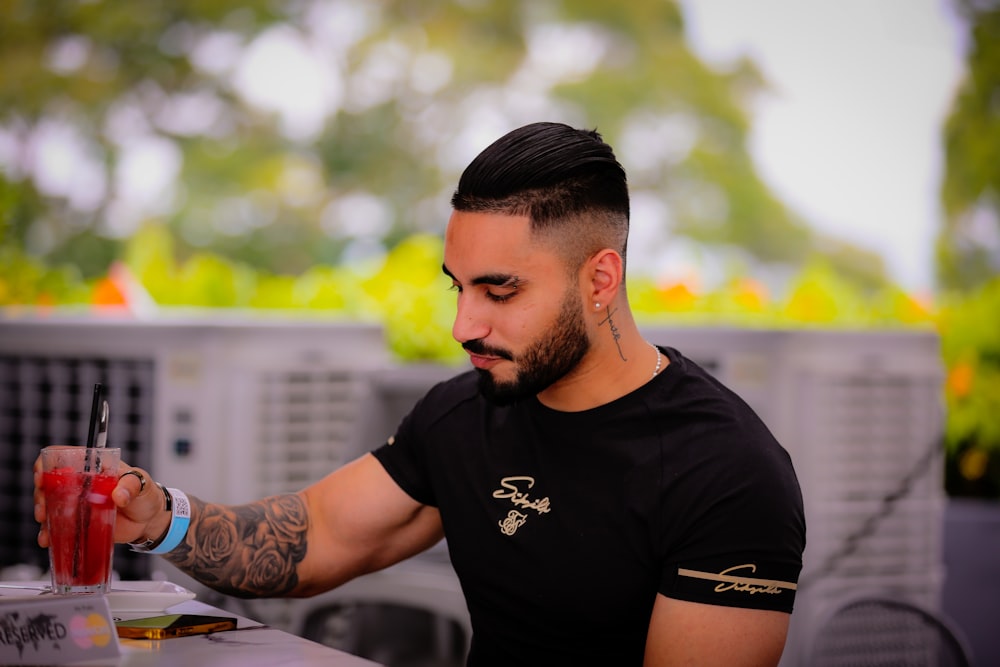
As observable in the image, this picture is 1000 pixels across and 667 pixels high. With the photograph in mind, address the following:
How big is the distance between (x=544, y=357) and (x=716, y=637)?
449 mm

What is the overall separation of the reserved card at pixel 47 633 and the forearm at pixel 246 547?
486mm

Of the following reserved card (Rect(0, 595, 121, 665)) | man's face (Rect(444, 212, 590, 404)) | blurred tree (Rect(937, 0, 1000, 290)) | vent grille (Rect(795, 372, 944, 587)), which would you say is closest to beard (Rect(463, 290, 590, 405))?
man's face (Rect(444, 212, 590, 404))

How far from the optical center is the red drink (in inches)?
57.2

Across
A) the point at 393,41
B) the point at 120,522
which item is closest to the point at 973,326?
the point at 120,522

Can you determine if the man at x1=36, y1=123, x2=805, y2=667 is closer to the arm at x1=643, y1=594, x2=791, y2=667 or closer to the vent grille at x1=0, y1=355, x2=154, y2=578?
the arm at x1=643, y1=594, x2=791, y2=667

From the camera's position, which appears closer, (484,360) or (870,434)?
(484,360)

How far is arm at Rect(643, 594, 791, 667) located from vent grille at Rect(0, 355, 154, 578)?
172 cm

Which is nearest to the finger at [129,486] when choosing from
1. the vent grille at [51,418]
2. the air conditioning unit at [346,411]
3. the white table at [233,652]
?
the white table at [233,652]

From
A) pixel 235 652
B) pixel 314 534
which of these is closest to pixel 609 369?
pixel 314 534

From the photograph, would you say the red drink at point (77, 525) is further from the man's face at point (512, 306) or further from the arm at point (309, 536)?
the man's face at point (512, 306)

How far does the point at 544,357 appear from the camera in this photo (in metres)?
1.62

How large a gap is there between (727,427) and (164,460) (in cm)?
166

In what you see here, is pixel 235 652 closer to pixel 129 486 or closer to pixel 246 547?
pixel 129 486

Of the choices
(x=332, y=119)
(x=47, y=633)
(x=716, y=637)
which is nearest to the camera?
(x=47, y=633)
